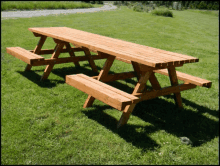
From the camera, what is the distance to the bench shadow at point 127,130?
10.7ft

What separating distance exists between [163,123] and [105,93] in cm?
115

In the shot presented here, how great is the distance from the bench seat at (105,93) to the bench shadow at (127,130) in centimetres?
50

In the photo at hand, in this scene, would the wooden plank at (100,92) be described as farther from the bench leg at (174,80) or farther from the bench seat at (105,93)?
the bench leg at (174,80)

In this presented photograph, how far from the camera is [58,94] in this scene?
4.62 meters

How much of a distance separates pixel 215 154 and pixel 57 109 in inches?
94.7

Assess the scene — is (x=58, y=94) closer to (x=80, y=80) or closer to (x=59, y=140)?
(x=80, y=80)

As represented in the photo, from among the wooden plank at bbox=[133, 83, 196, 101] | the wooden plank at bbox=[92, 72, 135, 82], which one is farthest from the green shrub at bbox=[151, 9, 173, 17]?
the wooden plank at bbox=[133, 83, 196, 101]

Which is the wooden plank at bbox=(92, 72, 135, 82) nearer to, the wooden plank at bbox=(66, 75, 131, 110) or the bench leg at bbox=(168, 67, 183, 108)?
the wooden plank at bbox=(66, 75, 131, 110)

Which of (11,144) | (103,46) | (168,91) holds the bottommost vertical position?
(11,144)

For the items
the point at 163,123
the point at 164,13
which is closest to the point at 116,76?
the point at 163,123

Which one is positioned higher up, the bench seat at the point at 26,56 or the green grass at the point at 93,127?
the bench seat at the point at 26,56

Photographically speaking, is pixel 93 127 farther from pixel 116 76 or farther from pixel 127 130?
pixel 116 76

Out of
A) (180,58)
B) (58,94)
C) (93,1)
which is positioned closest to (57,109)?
(58,94)

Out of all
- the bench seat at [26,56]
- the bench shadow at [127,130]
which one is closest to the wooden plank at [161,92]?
the bench shadow at [127,130]
